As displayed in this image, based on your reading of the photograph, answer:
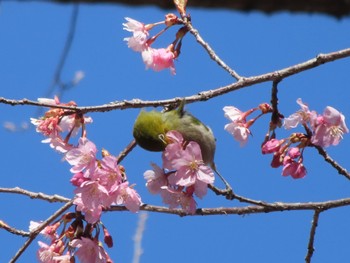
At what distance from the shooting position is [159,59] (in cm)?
261

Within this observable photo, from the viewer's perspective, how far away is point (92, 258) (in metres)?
2.21

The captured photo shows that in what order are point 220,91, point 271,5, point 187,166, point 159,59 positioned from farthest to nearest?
point 159,59 < point 187,166 < point 220,91 < point 271,5

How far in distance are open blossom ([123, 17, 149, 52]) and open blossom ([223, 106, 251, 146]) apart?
0.49 meters

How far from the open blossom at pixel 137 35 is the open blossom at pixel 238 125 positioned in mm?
492

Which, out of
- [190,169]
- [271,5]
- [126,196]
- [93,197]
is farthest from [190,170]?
[271,5]

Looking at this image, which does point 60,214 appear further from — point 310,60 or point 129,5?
point 129,5

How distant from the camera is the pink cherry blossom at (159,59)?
2600mm

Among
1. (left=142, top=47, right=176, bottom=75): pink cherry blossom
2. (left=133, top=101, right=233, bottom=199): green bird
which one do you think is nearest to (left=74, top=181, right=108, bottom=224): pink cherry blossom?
(left=133, top=101, right=233, bottom=199): green bird

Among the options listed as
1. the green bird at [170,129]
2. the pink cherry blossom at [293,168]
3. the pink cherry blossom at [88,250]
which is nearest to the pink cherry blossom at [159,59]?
the green bird at [170,129]

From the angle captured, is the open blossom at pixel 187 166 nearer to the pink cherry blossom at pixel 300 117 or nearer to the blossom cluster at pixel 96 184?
the blossom cluster at pixel 96 184

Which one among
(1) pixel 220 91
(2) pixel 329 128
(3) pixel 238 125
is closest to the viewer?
(1) pixel 220 91

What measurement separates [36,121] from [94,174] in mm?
493

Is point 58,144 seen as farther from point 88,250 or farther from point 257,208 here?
point 257,208

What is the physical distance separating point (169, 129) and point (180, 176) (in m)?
0.39
